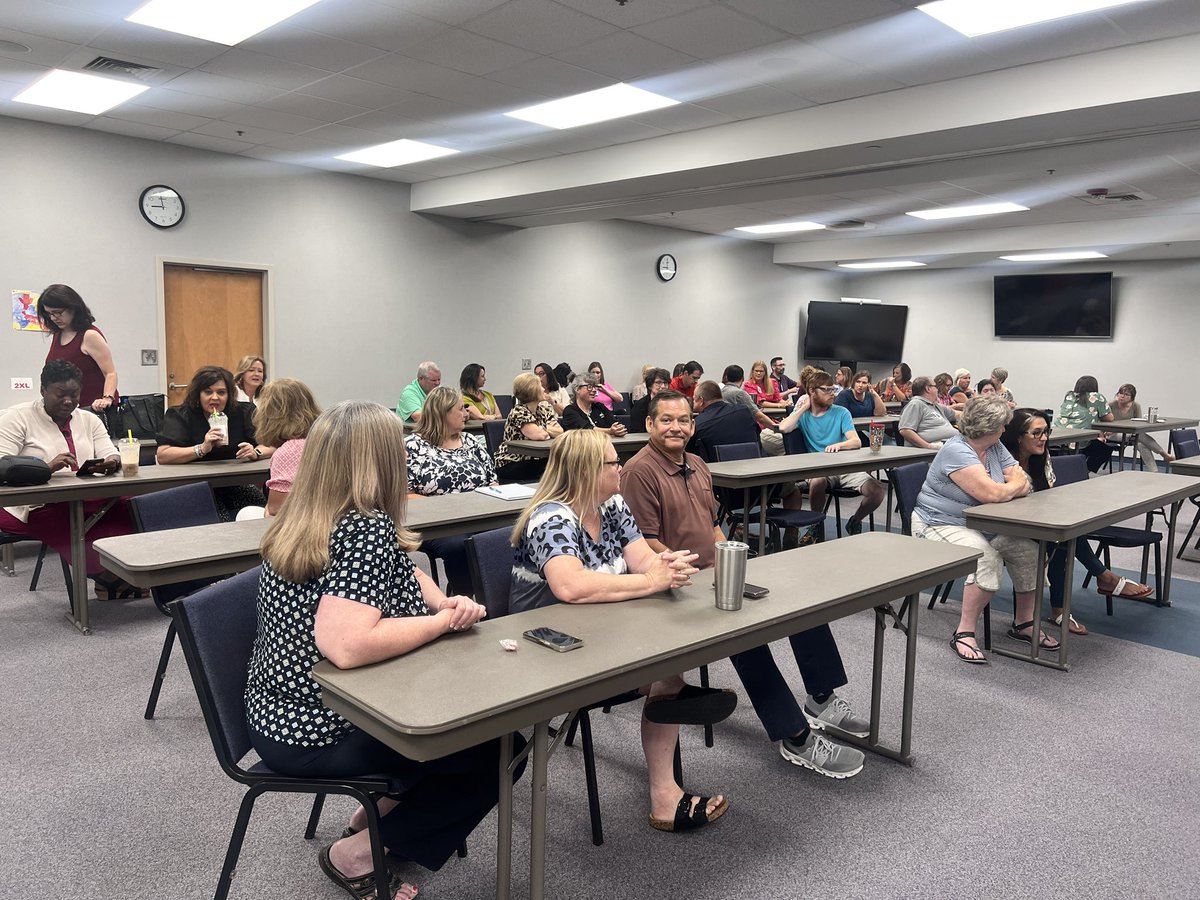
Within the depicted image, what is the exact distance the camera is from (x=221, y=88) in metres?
5.57

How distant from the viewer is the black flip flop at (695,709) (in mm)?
2283

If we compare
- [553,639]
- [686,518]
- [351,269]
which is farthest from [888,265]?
[553,639]

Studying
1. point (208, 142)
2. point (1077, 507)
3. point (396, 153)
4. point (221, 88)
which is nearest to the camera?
point (1077, 507)

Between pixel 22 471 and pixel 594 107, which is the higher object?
pixel 594 107

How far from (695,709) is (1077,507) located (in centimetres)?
260

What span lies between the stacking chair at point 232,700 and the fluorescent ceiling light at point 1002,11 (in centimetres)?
404

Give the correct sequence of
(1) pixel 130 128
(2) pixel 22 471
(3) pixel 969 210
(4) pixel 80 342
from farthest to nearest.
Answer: (3) pixel 969 210 < (1) pixel 130 128 < (4) pixel 80 342 < (2) pixel 22 471

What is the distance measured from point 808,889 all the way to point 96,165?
720cm

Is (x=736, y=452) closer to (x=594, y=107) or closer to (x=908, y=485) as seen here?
(x=908, y=485)

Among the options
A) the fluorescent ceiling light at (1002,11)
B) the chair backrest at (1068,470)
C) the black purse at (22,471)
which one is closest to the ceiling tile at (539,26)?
the fluorescent ceiling light at (1002,11)

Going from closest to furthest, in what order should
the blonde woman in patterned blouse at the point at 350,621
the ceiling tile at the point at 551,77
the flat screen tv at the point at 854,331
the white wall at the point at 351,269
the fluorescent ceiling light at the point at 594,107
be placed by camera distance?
the blonde woman in patterned blouse at the point at 350,621 < the ceiling tile at the point at 551,77 < the fluorescent ceiling light at the point at 594,107 < the white wall at the point at 351,269 < the flat screen tv at the point at 854,331

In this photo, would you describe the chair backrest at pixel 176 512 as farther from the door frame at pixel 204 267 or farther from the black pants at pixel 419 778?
the door frame at pixel 204 267

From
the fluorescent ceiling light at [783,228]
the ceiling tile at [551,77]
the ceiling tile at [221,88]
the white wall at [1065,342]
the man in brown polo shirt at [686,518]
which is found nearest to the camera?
the man in brown polo shirt at [686,518]

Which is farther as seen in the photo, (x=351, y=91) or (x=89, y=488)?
(x=351, y=91)
